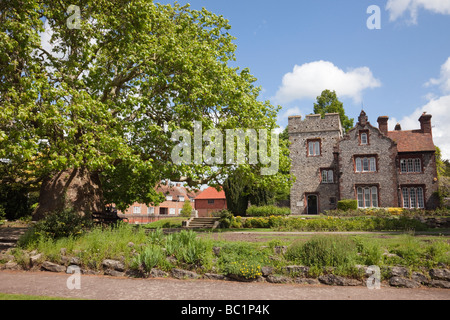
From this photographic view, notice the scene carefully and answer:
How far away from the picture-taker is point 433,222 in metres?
20.6

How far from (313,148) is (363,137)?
18.9 ft

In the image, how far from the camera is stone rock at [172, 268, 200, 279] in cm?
988

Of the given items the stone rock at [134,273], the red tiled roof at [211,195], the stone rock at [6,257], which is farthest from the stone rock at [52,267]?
the red tiled roof at [211,195]

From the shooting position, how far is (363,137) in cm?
3688

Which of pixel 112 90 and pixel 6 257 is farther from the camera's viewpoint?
pixel 112 90

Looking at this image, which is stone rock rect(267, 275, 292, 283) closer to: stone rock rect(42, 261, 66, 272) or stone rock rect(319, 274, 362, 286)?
stone rock rect(319, 274, 362, 286)

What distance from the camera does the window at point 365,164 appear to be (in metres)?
36.3

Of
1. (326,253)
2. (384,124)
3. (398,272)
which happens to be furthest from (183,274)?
(384,124)

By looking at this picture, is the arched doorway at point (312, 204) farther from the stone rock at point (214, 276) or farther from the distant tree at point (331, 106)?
the stone rock at point (214, 276)

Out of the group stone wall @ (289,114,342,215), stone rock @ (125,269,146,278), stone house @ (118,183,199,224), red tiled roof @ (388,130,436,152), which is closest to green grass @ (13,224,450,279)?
stone rock @ (125,269,146,278)

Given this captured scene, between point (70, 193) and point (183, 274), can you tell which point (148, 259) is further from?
point (70, 193)

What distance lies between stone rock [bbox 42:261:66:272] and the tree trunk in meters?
4.61
